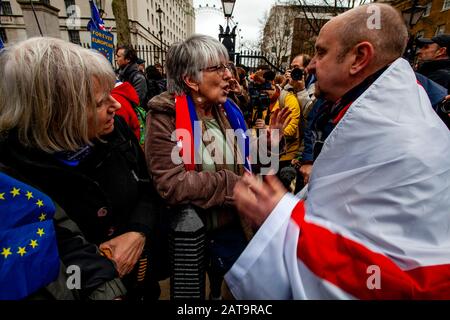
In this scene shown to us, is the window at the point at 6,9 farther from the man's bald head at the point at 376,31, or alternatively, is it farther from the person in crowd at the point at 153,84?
the man's bald head at the point at 376,31

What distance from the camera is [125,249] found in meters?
1.36

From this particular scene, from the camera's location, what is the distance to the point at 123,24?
29.1ft

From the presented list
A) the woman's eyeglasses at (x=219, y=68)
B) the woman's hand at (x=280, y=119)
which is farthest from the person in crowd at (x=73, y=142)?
the woman's hand at (x=280, y=119)

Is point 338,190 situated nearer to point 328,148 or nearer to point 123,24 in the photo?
point 328,148

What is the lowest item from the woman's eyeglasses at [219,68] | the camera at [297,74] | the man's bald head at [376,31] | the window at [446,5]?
the camera at [297,74]

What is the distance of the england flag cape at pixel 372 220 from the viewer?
0.78 m

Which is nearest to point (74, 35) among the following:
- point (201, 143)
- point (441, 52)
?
point (441, 52)

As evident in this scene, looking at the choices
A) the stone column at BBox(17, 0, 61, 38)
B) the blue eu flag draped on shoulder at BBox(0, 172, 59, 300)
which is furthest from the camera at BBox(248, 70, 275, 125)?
the stone column at BBox(17, 0, 61, 38)

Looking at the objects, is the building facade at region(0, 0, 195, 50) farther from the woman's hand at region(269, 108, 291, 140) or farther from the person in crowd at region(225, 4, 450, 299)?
the person in crowd at region(225, 4, 450, 299)

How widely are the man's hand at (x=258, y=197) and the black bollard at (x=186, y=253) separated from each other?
0.45 m

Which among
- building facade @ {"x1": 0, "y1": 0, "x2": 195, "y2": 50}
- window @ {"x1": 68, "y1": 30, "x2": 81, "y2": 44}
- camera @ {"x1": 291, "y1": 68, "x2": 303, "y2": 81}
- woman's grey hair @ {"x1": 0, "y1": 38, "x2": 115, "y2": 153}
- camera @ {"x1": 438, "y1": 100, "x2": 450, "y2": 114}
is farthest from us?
window @ {"x1": 68, "y1": 30, "x2": 81, "y2": 44}

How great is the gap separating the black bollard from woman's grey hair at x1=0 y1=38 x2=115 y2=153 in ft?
2.21

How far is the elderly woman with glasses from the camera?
1.52 m
